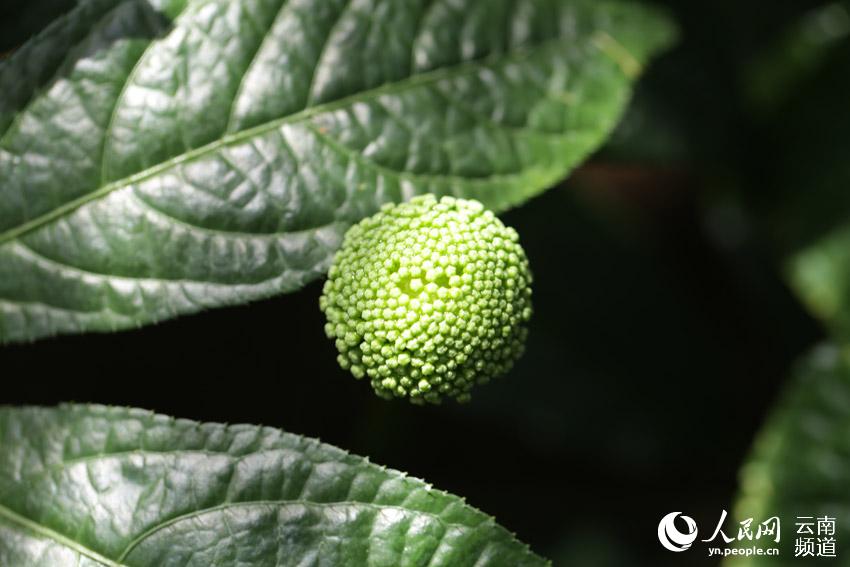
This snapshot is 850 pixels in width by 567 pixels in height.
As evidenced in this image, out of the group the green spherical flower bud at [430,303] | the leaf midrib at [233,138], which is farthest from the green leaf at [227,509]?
the leaf midrib at [233,138]

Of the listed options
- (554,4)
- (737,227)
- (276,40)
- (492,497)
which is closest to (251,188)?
(276,40)

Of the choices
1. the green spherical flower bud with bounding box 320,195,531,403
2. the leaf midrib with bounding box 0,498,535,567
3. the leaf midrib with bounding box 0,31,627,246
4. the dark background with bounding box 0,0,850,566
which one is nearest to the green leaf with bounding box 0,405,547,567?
the leaf midrib with bounding box 0,498,535,567

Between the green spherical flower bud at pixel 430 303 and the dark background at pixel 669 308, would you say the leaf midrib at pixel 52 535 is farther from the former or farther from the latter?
the dark background at pixel 669 308

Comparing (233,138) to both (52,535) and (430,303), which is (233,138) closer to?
(430,303)

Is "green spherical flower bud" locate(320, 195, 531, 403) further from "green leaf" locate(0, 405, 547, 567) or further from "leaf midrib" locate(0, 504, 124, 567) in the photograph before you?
"leaf midrib" locate(0, 504, 124, 567)

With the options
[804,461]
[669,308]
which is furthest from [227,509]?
[669,308]
